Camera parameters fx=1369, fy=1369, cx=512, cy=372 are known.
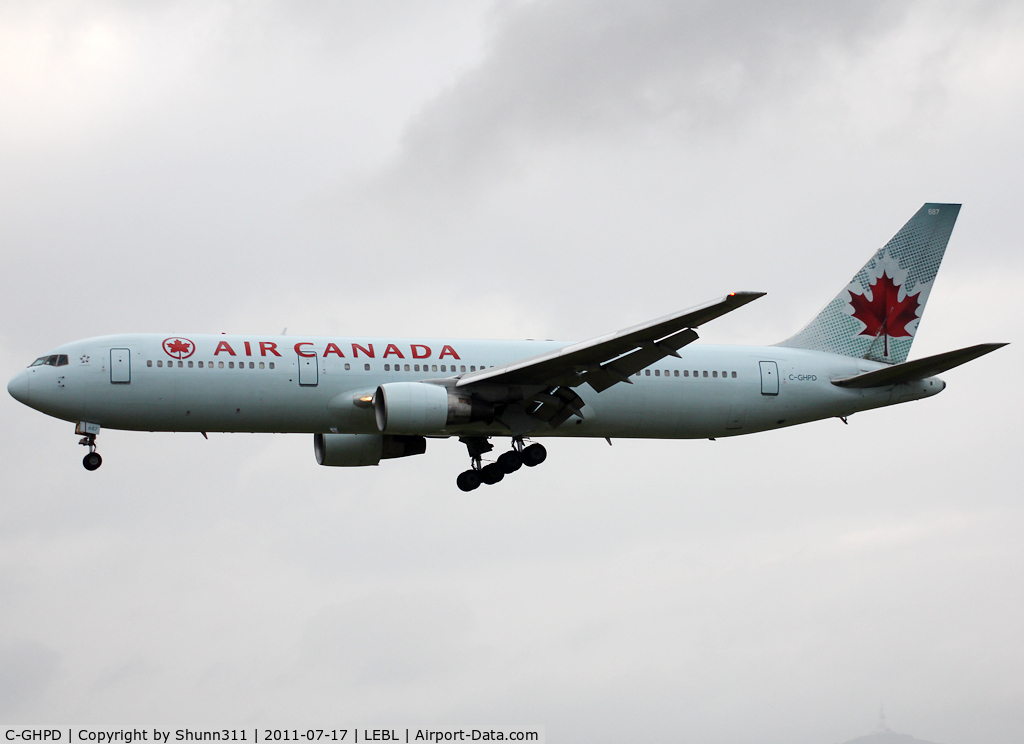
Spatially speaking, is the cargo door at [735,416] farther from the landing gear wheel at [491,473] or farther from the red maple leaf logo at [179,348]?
the red maple leaf logo at [179,348]

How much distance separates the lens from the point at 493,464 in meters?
42.8

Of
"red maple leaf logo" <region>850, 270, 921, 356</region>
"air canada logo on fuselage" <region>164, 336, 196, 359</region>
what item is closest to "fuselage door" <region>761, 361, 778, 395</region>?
"red maple leaf logo" <region>850, 270, 921, 356</region>

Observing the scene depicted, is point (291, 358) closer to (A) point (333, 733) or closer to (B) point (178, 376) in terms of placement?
(B) point (178, 376)

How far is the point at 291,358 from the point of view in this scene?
3869 cm

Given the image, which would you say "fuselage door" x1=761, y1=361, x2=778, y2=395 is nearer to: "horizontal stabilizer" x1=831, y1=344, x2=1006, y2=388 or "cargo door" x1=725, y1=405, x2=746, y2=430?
"cargo door" x1=725, y1=405, x2=746, y2=430

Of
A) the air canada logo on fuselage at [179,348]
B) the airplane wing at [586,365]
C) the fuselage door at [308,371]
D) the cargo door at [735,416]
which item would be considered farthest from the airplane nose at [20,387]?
the cargo door at [735,416]

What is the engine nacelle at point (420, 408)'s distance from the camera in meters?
37.6

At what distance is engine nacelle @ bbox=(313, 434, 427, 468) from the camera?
44.0 metres

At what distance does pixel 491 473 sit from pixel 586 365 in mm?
6442

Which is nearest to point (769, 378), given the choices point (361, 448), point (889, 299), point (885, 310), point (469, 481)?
point (885, 310)

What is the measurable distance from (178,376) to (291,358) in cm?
315

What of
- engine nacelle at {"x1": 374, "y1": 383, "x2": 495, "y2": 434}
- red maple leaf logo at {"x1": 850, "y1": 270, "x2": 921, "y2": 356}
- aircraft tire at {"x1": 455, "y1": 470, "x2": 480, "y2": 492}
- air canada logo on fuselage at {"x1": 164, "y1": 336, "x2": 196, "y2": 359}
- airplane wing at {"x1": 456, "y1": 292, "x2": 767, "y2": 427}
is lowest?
aircraft tire at {"x1": 455, "y1": 470, "x2": 480, "y2": 492}

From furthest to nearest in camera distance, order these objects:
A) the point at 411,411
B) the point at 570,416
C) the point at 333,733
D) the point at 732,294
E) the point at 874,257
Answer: the point at 874,257 → the point at 570,416 → the point at 411,411 → the point at 732,294 → the point at 333,733

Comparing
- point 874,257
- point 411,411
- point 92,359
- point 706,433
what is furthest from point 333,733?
point 874,257
